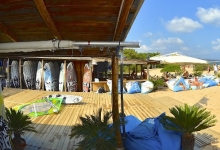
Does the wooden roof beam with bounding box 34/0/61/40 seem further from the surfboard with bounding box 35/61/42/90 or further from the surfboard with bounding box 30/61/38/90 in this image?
the surfboard with bounding box 30/61/38/90

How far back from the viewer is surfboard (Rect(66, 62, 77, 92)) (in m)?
14.6

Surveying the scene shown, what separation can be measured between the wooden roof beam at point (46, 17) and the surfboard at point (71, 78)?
1103 centimetres

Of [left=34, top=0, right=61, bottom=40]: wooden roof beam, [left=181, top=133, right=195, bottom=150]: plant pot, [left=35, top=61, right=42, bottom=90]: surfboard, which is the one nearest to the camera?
[left=34, top=0, right=61, bottom=40]: wooden roof beam

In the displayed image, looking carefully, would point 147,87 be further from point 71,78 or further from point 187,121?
point 187,121

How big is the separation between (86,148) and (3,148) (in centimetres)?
158

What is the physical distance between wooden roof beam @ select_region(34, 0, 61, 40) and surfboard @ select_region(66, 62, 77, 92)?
11026 mm

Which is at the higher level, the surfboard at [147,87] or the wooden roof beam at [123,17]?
the wooden roof beam at [123,17]

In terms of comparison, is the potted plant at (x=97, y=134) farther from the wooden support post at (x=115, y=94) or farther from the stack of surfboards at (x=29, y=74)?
the stack of surfboards at (x=29, y=74)

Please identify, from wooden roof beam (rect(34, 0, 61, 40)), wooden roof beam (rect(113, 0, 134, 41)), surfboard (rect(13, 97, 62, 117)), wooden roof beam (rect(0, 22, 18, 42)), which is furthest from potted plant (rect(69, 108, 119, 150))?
surfboard (rect(13, 97, 62, 117))

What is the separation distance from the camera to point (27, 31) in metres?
3.81

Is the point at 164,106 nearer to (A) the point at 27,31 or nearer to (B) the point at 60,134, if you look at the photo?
(B) the point at 60,134

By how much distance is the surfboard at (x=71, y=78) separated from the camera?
14594 millimetres

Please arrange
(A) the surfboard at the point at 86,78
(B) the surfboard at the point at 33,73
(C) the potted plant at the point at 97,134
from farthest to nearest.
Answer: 1. (B) the surfboard at the point at 33,73
2. (A) the surfboard at the point at 86,78
3. (C) the potted plant at the point at 97,134

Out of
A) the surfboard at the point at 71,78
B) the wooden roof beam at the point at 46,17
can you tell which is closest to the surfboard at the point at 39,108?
the wooden roof beam at the point at 46,17
